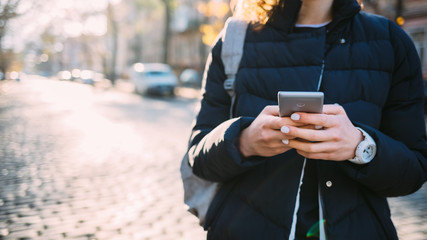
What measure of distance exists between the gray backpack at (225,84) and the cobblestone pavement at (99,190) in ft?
7.53

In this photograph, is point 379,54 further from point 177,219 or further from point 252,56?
point 177,219

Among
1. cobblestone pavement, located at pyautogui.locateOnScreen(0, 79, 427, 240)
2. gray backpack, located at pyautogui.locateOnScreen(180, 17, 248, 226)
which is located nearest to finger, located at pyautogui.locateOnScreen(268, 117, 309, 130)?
gray backpack, located at pyautogui.locateOnScreen(180, 17, 248, 226)

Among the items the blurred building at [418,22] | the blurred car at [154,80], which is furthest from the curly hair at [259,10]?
the blurred car at [154,80]

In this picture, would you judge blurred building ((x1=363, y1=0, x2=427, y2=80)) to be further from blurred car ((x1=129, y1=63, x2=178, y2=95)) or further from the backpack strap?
the backpack strap

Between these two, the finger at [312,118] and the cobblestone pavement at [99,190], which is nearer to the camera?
the finger at [312,118]

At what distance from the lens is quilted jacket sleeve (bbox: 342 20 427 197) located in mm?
1080

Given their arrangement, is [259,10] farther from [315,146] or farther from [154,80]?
[154,80]

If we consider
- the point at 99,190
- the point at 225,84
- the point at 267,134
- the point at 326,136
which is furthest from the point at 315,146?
the point at 99,190

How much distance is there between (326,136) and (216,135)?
378 millimetres

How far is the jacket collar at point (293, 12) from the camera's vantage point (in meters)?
1.29

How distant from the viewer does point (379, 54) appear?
1.25 m

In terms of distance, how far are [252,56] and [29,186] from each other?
15.8 ft

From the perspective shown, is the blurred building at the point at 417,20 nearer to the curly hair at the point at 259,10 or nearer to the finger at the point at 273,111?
the curly hair at the point at 259,10

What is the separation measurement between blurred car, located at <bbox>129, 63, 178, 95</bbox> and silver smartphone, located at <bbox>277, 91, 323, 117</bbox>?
20.7 meters
